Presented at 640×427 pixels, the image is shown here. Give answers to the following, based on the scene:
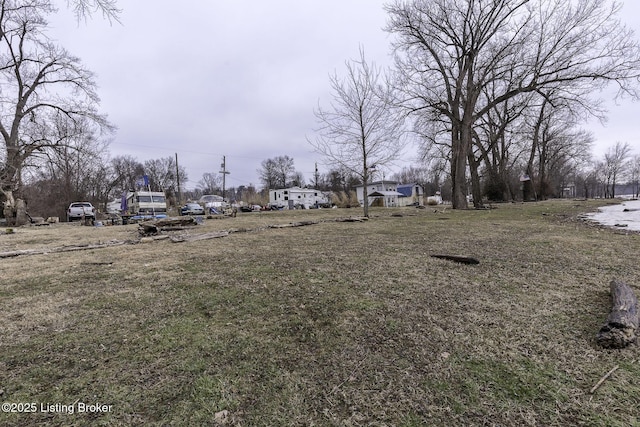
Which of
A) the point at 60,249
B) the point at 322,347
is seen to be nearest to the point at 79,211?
the point at 60,249

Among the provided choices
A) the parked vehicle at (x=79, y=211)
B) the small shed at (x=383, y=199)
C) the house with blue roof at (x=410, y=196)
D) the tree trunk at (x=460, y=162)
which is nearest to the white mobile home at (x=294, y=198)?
the small shed at (x=383, y=199)

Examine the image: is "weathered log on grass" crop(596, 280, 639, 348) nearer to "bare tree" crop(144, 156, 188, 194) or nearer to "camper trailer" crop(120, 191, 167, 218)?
"camper trailer" crop(120, 191, 167, 218)

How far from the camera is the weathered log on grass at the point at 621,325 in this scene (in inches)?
84.0

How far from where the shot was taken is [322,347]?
7.41 ft

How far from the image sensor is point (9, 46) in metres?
16.3

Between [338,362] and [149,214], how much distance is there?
22.3 m

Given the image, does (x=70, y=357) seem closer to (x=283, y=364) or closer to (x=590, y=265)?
(x=283, y=364)

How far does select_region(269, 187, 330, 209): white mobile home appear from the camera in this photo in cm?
4641

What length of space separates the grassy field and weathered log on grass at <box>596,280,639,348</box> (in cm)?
10

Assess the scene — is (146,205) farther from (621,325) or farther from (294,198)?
(294,198)

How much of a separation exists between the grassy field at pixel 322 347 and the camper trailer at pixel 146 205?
709 inches

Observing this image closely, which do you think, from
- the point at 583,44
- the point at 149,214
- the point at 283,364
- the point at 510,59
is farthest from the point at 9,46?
the point at 583,44

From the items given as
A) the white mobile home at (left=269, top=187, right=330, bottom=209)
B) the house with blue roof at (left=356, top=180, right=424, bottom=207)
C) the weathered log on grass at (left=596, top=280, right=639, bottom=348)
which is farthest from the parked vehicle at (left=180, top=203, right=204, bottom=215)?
the weathered log on grass at (left=596, top=280, right=639, bottom=348)

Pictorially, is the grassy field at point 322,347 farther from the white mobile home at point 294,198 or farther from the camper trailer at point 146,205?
the white mobile home at point 294,198
